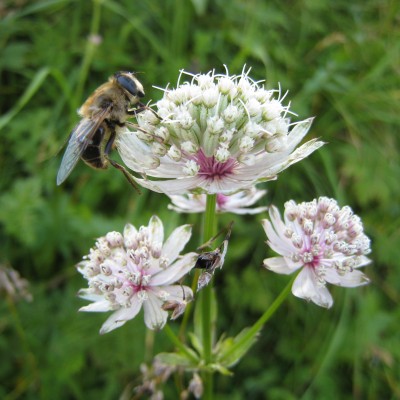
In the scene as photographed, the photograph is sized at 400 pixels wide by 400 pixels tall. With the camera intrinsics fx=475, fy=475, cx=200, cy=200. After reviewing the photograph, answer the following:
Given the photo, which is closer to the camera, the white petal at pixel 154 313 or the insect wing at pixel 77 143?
the white petal at pixel 154 313

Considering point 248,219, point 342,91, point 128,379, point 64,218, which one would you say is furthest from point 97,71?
point 128,379

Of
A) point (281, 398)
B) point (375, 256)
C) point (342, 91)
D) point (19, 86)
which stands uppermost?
point (19, 86)

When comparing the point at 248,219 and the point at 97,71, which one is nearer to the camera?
the point at 248,219

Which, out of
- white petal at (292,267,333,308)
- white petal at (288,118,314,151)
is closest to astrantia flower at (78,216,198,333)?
white petal at (292,267,333,308)

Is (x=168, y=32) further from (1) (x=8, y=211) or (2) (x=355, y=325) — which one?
(2) (x=355, y=325)

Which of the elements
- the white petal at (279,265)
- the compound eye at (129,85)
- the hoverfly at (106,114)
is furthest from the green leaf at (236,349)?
the compound eye at (129,85)

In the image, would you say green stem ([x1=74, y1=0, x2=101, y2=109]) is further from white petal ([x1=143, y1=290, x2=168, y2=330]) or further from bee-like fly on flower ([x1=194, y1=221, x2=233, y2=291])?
bee-like fly on flower ([x1=194, y1=221, x2=233, y2=291])

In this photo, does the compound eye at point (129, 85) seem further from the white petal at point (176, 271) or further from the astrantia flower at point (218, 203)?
the white petal at point (176, 271)
